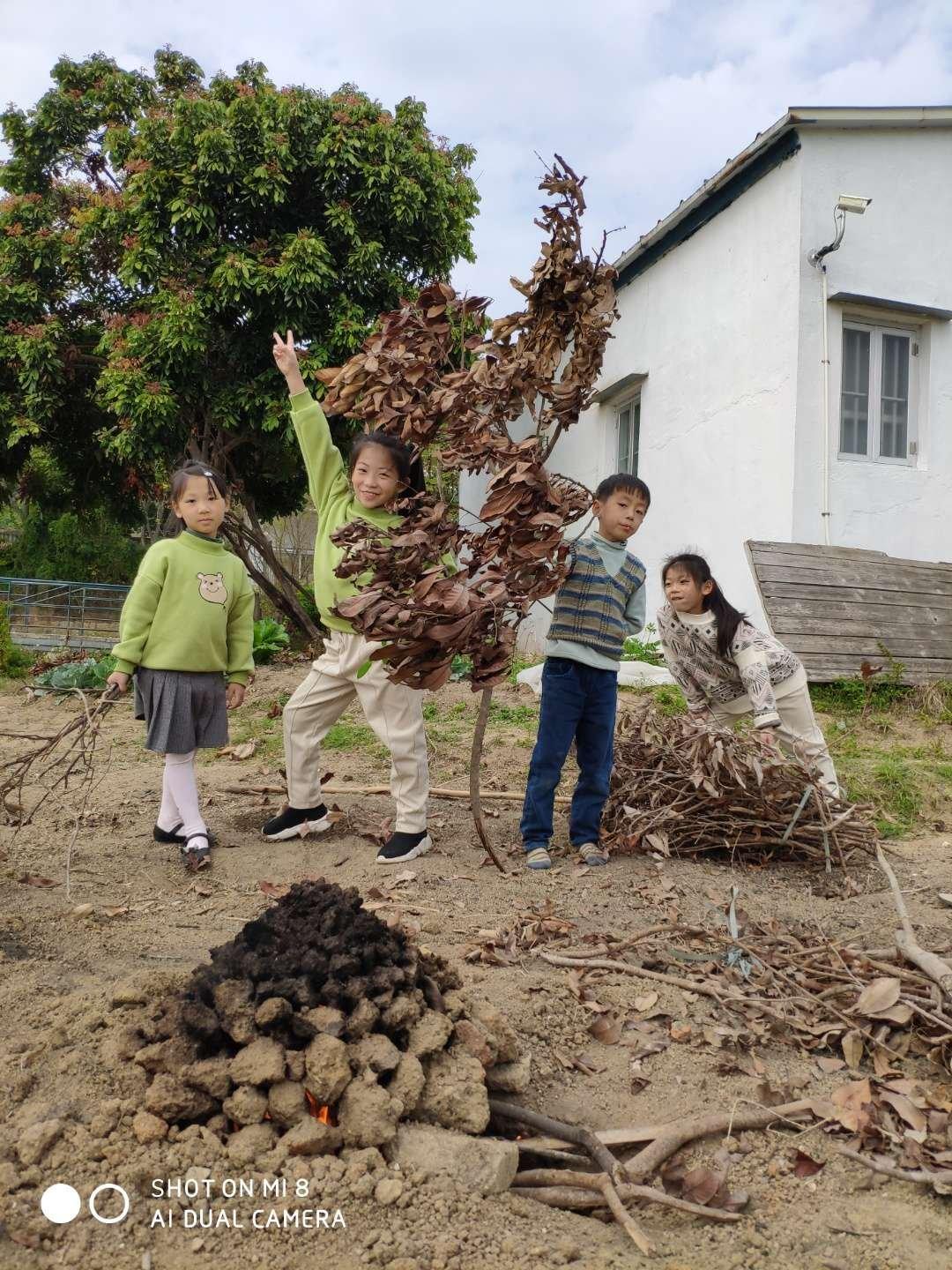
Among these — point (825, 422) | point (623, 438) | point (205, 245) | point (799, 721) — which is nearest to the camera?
point (799, 721)

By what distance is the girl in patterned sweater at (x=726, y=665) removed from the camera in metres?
4.27

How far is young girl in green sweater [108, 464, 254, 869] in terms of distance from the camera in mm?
3834

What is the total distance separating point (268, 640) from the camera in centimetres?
1046

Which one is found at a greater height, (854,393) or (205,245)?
(205,245)

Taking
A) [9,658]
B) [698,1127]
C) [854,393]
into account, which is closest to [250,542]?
[9,658]

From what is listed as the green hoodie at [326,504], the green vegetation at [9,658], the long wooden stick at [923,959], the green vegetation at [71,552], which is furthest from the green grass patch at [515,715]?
the green vegetation at [71,552]

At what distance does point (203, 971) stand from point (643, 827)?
231 cm

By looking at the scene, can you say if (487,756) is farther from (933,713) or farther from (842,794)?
(933,713)

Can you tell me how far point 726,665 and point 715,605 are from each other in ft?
0.97

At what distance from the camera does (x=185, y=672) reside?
154 inches

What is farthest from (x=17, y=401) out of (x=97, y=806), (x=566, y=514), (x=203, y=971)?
(x=203, y=971)

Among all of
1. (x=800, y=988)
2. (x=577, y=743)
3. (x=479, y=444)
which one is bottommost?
(x=800, y=988)

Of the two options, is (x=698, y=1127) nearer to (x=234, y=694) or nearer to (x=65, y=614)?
(x=234, y=694)

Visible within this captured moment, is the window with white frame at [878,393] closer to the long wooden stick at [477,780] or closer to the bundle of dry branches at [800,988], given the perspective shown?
the long wooden stick at [477,780]
